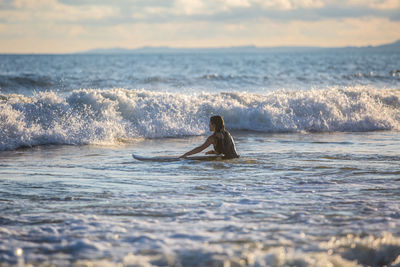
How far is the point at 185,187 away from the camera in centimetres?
772

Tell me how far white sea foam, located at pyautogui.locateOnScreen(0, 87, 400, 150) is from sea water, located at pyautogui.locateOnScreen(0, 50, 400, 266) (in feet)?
0.19

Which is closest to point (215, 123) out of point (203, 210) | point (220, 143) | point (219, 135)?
point (219, 135)

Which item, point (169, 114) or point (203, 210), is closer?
point (203, 210)

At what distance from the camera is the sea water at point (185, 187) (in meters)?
4.94

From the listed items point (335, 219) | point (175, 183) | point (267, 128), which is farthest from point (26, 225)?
point (267, 128)

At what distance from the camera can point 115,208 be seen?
641cm

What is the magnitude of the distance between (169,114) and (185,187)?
374 inches

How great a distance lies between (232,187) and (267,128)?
976 centimetres

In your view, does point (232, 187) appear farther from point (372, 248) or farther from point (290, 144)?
point (290, 144)

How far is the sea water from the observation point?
4.94 meters

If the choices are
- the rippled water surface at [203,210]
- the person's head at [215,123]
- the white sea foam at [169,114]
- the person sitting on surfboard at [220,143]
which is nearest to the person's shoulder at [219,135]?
the person sitting on surfboard at [220,143]

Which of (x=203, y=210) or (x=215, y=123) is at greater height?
(x=215, y=123)

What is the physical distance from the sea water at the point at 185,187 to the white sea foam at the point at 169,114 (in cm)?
6

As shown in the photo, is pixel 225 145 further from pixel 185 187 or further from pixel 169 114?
pixel 169 114
